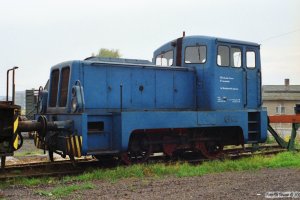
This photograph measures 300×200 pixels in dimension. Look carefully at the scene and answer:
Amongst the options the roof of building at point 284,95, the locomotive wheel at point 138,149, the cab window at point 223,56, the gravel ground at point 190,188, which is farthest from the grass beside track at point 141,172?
the roof of building at point 284,95

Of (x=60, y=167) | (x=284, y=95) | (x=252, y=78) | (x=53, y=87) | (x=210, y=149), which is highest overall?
(x=284, y=95)

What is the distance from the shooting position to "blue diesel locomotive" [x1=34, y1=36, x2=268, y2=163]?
8.73 meters

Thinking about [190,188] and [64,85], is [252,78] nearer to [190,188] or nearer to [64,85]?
[64,85]

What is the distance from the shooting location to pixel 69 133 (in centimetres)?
856

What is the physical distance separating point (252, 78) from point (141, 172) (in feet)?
16.1

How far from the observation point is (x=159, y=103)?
1019 cm

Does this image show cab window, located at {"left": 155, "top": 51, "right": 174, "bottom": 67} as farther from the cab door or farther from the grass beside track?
the grass beside track

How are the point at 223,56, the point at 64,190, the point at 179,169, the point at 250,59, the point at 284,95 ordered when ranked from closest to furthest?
the point at 64,190, the point at 179,169, the point at 223,56, the point at 250,59, the point at 284,95

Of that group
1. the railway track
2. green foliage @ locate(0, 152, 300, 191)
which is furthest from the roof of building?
green foliage @ locate(0, 152, 300, 191)

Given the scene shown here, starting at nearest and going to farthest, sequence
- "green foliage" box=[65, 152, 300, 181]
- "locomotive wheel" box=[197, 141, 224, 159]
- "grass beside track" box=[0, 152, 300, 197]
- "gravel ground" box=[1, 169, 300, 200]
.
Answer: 1. "gravel ground" box=[1, 169, 300, 200]
2. "grass beside track" box=[0, 152, 300, 197]
3. "green foliage" box=[65, 152, 300, 181]
4. "locomotive wheel" box=[197, 141, 224, 159]

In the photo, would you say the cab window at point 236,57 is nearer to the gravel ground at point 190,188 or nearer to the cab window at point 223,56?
the cab window at point 223,56

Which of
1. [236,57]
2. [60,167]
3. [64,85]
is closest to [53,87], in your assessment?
[64,85]

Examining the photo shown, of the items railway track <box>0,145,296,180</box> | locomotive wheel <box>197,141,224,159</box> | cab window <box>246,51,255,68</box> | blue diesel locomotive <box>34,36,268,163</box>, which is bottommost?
railway track <box>0,145,296,180</box>

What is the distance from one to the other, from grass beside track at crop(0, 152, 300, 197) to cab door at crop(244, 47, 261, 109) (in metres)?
1.97
